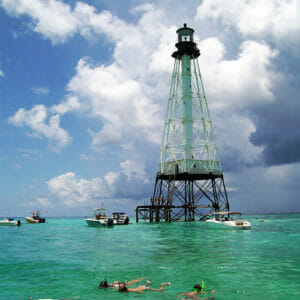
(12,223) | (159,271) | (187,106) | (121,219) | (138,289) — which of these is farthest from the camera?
(12,223)

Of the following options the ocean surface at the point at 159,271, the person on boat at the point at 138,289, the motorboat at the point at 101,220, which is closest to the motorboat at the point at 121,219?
the motorboat at the point at 101,220

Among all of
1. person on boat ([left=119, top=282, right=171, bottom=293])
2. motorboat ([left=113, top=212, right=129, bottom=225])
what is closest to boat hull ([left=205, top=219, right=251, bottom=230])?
motorboat ([left=113, top=212, right=129, bottom=225])

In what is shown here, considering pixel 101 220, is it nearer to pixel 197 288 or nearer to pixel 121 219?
pixel 121 219

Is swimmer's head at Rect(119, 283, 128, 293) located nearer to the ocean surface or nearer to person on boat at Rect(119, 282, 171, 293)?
person on boat at Rect(119, 282, 171, 293)

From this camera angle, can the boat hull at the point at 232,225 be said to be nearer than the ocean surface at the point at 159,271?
No

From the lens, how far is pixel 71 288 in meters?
16.5

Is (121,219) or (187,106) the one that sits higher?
(187,106)

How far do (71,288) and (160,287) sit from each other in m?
4.53

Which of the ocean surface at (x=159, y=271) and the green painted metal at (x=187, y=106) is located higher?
the green painted metal at (x=187, y=106)

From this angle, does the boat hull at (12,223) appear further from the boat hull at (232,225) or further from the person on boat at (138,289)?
the person on boat at (138,289)

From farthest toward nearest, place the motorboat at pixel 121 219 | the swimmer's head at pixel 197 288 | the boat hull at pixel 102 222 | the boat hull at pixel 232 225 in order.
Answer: the motorboat at pixel 121 219
the boat hull at pixel 102 222
the boat hull at pixel 232 225
the swimmer's head at pixel 197 288

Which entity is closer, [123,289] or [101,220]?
[123,289]

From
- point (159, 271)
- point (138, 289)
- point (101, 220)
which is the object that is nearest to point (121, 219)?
point (101, 220)

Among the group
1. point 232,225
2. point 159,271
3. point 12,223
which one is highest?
point 232,225
